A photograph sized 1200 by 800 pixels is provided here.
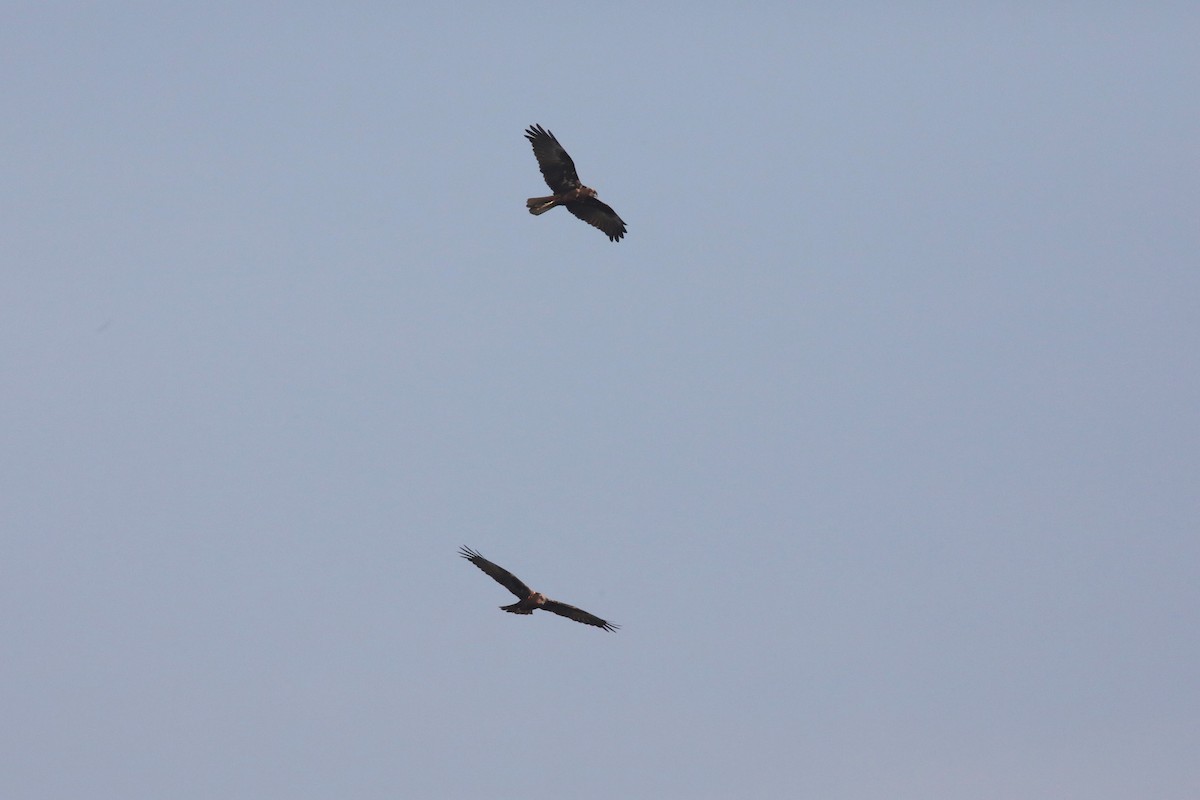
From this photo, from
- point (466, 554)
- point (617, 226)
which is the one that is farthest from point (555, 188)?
point (466, 554)

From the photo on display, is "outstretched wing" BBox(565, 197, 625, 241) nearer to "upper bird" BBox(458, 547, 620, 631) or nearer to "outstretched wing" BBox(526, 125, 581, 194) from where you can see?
"outstretched wing" BBox(526, 125, 581, 194)

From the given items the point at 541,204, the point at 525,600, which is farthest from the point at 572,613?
the point at 541,204

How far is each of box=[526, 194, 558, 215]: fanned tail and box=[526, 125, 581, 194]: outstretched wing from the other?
505 mm

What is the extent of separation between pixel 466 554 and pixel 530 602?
193 centimetres

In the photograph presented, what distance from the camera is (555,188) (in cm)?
4294

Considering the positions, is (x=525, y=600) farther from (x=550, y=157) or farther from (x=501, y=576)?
(x=550, y=157)

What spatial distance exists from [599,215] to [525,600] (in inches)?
432

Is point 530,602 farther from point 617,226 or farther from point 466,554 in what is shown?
point 617,226

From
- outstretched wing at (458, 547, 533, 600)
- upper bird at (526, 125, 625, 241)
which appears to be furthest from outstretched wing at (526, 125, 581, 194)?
outstretched wing at (458, 547, 533, 600)

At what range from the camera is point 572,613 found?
129 feet

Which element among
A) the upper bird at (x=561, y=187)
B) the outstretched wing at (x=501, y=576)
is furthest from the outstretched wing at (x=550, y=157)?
the outstretched wing at (x=501, y=576)

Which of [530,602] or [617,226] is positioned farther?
[617,226]

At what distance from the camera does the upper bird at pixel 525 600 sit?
38250 mm

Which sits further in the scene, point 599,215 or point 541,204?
point 599,215
